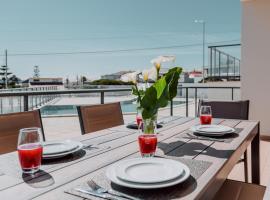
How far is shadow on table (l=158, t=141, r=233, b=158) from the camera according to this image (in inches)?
46.1

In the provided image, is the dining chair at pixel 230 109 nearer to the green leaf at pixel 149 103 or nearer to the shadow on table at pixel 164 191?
the green leaf at pixel 149 103

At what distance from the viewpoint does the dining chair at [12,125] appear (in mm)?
1448

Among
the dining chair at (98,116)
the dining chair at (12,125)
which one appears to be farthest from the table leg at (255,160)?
the dining chair at (12,125)

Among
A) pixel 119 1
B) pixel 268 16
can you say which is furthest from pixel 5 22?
pixel 268 16

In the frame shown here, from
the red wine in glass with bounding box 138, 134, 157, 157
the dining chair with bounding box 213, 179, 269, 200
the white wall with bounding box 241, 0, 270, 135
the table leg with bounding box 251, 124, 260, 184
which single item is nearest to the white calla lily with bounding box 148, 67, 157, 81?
the red wine in glass with bounding box 138, 134, 157, 157

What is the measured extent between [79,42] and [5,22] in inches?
304

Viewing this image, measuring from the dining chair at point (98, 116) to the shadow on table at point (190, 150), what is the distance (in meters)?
0.72

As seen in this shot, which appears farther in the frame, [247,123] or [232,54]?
[232,54]

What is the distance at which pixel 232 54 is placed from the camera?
638 centimetres

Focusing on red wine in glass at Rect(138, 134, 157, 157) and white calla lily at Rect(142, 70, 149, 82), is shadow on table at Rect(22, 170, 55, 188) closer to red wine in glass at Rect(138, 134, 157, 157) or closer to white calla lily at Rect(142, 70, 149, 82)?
red wine in glass at Rect(138, 134, 157, 157)

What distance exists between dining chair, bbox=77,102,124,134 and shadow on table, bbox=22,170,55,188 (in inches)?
37.9

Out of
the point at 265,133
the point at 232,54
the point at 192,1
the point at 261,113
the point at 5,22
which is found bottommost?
the point at 265,133

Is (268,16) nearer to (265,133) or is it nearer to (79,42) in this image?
(265,133)

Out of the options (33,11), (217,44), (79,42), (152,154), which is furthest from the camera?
(79,42)
